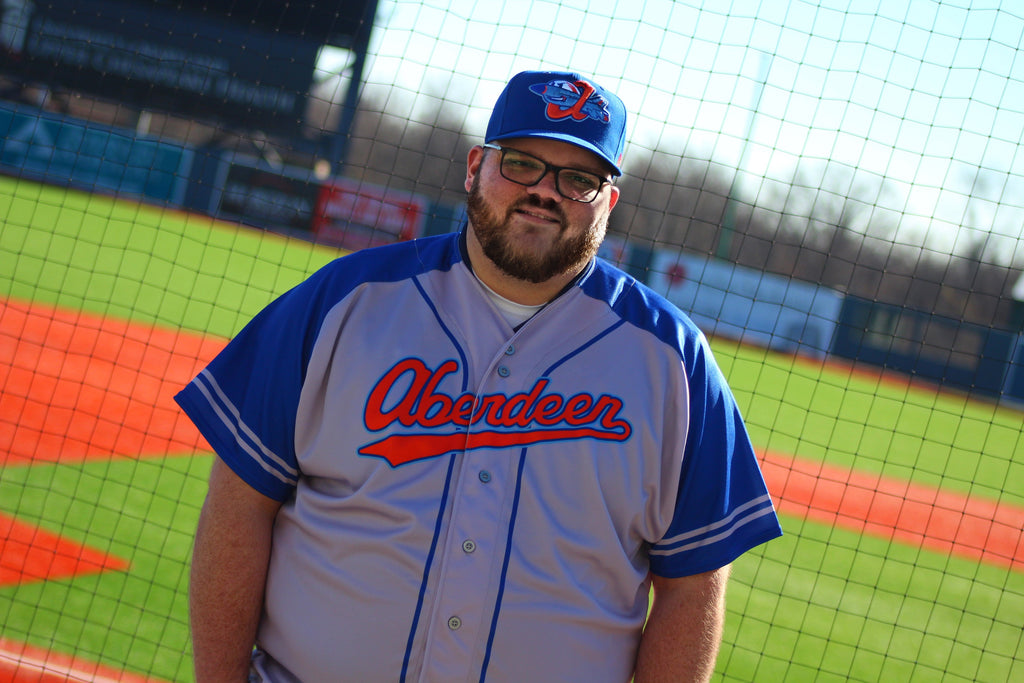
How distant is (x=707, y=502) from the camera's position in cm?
169

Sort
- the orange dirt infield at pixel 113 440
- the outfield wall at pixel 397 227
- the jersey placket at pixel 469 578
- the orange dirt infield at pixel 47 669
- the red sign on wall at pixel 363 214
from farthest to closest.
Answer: the red sign on wall at pixel 363 214 → the outfield wall at pixel 397 227 → the orange dirt infield at pixel 113 440 → the orange dirt infield at pixel 47 669 → the jersey placket at pixel 469 578

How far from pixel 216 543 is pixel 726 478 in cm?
94

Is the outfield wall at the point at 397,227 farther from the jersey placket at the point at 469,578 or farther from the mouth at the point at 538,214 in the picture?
the jersey placket at the point at 469,578

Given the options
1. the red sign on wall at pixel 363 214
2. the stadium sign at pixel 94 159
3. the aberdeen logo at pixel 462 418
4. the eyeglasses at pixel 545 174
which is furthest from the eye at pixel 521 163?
the red sign on wall at pixel 363 214

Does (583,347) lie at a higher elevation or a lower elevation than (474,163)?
lower

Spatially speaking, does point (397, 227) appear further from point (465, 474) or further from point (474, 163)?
point (465, 474)

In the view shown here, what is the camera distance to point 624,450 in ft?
5.40

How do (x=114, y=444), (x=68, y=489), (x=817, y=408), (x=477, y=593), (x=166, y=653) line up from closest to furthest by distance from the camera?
(x=477, y=593)
(x=166, y=653)
(x=68, y=489)
(x=114, y=444)
(x=817, y=408)

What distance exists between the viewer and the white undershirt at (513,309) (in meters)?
1.78

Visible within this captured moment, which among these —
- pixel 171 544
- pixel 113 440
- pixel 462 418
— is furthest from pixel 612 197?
pixel 113 440

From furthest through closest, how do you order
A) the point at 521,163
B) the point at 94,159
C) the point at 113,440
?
the point at 94,159 → the point at 113,440 → the point at 521,163

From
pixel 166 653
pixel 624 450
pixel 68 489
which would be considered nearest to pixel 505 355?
pixel 624 450

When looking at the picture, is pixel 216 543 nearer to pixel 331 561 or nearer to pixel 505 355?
pixel 331 561

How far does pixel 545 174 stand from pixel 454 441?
1.67 ft
